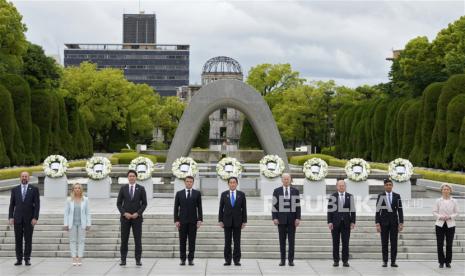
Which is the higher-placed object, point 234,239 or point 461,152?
point 461,152

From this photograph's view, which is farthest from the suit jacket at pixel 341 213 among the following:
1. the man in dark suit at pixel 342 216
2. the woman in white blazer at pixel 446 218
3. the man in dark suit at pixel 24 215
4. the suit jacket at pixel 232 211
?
the man in dark suit at pixel 24 215

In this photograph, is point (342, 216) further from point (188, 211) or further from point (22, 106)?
point (22, 106)

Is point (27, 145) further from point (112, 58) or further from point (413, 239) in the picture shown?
point (112, 58)

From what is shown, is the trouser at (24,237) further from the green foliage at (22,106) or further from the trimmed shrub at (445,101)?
the trimmed shrub at (445,101)

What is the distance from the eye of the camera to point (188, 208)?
10.5 meters

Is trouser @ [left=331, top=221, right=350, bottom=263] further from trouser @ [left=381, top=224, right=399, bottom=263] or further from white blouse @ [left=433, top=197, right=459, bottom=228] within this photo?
white blouse @ [left=433, top=197, right=459, bottom=228]

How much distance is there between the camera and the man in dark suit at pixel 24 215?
1059 cm

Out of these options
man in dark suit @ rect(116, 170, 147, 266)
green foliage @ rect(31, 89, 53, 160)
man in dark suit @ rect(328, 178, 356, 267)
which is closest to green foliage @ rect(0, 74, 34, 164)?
green foliage @ rect(31, 89, 53, 160)

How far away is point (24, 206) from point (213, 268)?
3504 millimetres

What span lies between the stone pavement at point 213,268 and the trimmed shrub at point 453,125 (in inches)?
801

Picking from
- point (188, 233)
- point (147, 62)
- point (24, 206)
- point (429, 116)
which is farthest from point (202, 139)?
point (147, 62)

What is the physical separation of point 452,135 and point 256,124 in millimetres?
11652

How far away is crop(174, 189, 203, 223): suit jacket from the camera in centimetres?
1045

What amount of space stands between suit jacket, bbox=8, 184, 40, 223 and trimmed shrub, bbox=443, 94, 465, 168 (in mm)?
24388
